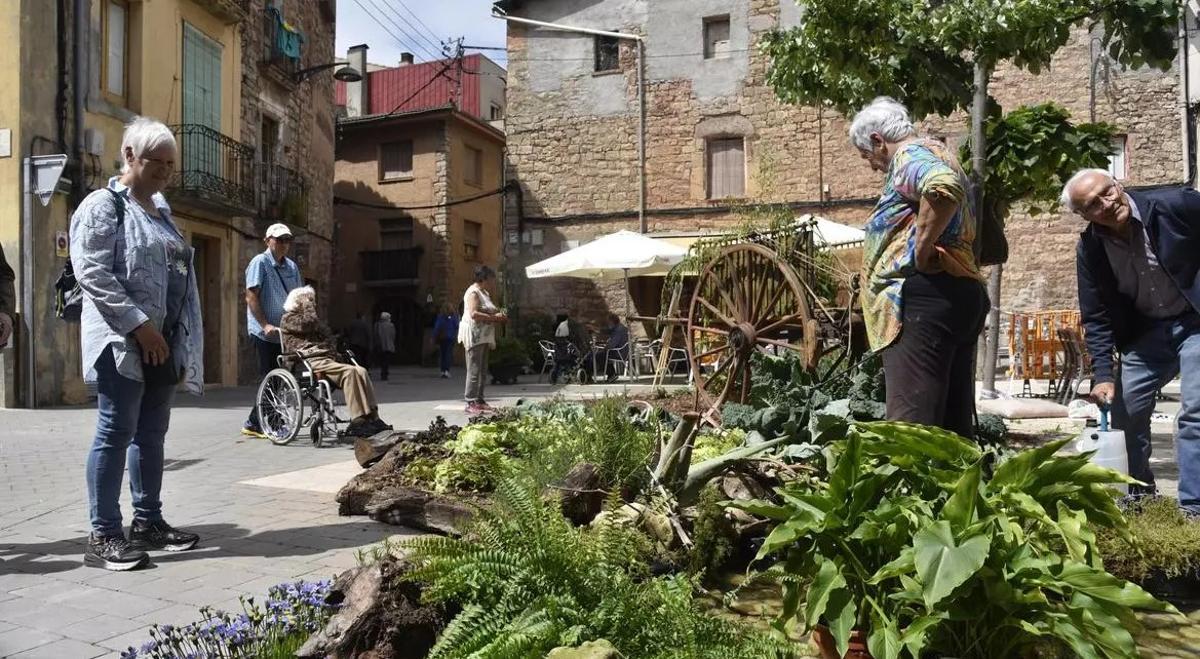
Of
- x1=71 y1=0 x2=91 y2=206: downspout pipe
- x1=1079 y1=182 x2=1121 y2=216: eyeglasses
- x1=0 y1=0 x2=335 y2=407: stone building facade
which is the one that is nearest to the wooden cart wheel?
x1=1079 y1=182 x2=1121 y2=216: eyeglasses

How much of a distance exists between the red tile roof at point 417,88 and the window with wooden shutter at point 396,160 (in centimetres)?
734

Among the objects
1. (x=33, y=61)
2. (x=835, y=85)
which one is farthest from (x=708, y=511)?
(x=33, y=61)

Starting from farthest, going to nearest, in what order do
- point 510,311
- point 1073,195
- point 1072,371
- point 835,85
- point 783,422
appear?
point 510,311 < point 1072,371 < point 835,85 < point 783,422 < point 1073,195

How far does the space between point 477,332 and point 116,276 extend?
590cm

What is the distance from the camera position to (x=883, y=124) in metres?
3.53

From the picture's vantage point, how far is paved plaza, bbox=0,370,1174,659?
2.75m

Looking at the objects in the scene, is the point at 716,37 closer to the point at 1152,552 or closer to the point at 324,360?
the point at 324,360

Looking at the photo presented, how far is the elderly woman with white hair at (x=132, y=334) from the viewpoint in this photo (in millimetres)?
3439

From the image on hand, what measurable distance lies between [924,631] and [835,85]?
5.08 metres

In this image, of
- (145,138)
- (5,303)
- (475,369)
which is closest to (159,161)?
(145,138)

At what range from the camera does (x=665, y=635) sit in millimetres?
2100

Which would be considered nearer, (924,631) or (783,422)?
(924,631)

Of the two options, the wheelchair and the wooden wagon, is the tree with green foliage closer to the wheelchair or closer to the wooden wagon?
the wooden wagon

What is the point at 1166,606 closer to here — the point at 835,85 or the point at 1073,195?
the point at 1073,195
